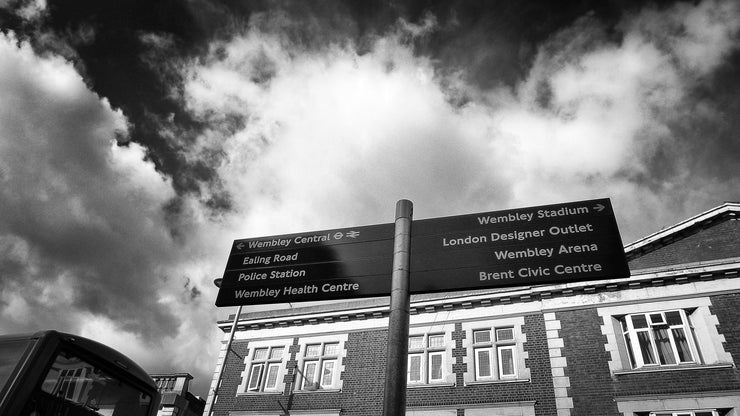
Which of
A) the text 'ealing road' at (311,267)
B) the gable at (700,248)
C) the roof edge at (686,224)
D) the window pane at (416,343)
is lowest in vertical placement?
the text 'ealing road' at (311,267)

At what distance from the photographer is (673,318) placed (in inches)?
613

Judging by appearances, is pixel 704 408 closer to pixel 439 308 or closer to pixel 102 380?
pixel 439 308

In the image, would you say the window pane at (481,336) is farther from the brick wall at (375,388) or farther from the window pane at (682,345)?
the window pane at (682,345)

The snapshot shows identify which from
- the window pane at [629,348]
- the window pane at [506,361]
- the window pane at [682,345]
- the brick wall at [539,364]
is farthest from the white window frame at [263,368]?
the window pane at [682,345]

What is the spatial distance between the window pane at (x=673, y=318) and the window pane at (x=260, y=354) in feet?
52.6

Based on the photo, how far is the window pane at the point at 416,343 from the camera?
18.6 m

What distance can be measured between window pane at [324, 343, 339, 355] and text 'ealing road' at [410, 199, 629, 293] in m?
15.5

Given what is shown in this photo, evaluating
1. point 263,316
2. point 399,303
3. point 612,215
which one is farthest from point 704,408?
point 263,316

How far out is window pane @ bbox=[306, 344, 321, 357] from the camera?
20.3m

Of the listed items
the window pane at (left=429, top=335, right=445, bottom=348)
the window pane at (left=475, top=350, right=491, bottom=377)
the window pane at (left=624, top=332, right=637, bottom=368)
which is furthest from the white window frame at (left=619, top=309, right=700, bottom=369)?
the window pane at (left=429, top=335, right=445, bottom=348)

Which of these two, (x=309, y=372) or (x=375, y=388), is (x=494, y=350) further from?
(x=309, y=372)

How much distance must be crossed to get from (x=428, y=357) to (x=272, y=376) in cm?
708

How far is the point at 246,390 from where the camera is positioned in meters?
20.3

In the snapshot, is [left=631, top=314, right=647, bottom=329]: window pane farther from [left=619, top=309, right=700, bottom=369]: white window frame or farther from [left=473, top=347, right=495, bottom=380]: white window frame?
[left=473, top=347, right=495, bottom=380]: white window frame
